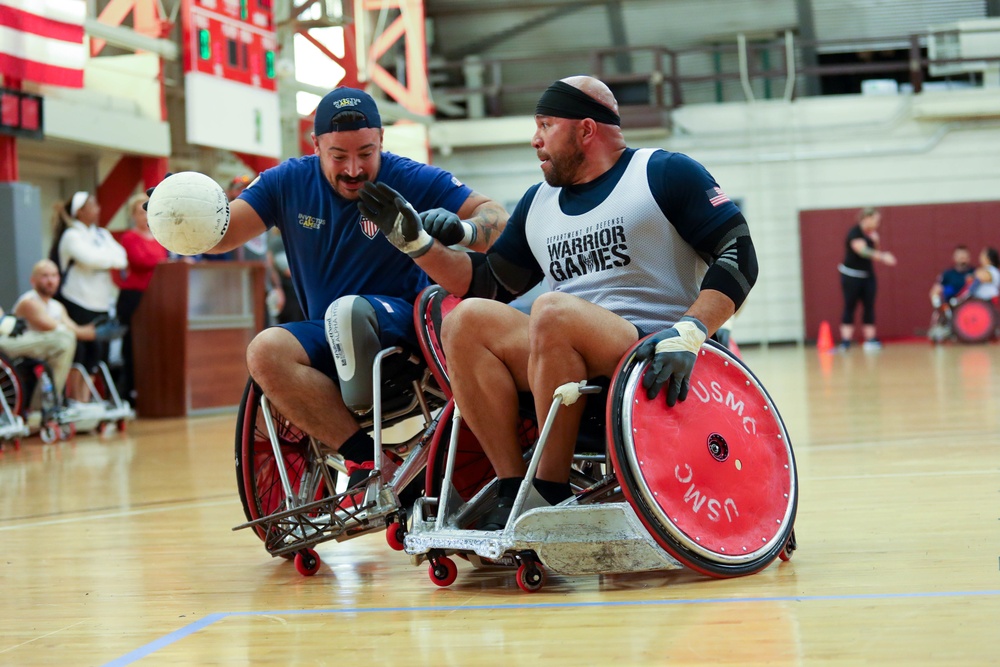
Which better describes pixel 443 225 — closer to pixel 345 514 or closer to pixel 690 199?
pixel 690 199

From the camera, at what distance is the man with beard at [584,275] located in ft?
9.57

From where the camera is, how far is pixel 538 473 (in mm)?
2998

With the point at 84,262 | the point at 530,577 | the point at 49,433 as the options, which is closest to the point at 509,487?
the point at 530,577

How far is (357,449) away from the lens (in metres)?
3.57

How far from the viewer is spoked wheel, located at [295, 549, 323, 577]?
137 inches

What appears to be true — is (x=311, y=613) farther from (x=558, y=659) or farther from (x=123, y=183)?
(x=123, y=183)

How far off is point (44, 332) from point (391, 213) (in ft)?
20.2

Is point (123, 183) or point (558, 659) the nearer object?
point (558, 659)

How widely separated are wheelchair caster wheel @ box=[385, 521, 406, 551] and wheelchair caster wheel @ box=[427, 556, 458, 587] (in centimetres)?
33

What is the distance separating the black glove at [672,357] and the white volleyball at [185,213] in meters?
1.33

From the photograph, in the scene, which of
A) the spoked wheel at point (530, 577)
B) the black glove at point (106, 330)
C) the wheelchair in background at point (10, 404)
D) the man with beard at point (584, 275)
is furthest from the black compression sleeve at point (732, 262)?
the black glove at point (106, 330)

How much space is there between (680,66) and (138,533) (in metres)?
16.5

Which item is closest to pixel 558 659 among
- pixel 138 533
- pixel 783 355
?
pixel 138 533

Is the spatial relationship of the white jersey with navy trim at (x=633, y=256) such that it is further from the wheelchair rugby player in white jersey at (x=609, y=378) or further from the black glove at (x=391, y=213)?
the black glove at (x=391, y=213)
